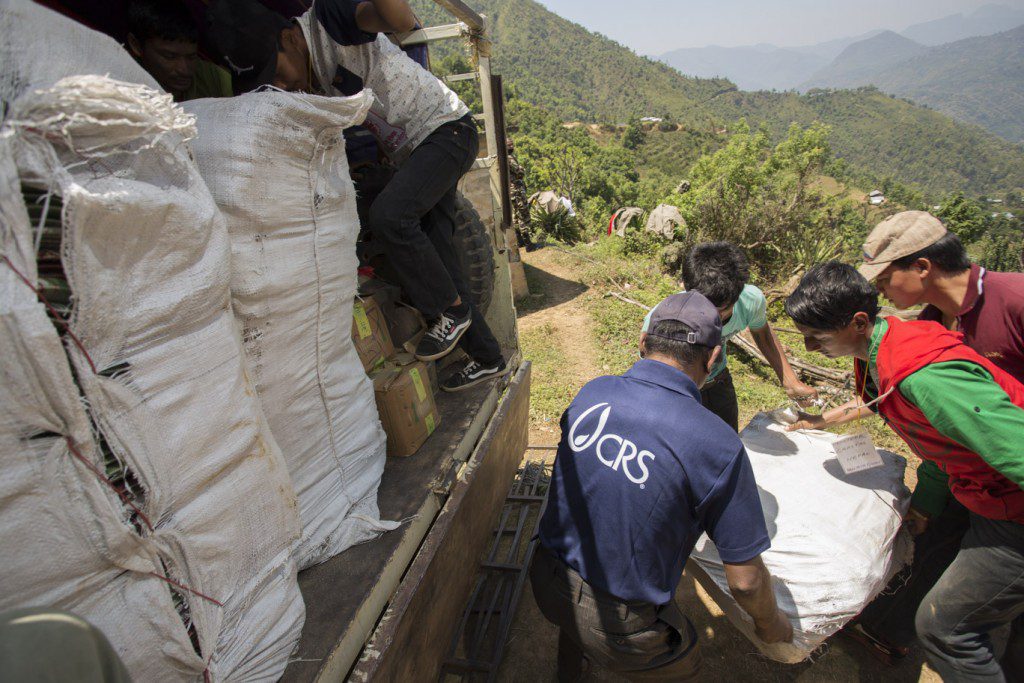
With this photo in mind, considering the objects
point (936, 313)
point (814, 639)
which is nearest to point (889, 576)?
point (814, 639)

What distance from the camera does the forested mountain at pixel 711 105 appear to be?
76.6 meters

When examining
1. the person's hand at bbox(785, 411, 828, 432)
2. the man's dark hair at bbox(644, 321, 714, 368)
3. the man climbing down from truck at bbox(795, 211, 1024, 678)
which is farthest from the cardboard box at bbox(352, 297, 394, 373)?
the man climbing down from truck at bbox(795, 211, 1024, 678)

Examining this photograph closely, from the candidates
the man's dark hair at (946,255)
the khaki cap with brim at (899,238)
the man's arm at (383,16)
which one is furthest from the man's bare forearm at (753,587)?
the man's arm at (383,16)

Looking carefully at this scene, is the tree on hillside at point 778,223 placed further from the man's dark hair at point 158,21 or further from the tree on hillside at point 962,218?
the man's dark hair at point 158,21

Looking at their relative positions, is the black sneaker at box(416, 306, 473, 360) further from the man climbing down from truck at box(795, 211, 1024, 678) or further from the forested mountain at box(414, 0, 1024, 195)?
the forested mountain at box(414, 0, 1024, 195)


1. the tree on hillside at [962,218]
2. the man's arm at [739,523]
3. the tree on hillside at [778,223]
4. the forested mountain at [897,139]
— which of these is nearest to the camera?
the man's arm at [739,523]

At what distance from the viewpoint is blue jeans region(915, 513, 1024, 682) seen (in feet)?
4.76

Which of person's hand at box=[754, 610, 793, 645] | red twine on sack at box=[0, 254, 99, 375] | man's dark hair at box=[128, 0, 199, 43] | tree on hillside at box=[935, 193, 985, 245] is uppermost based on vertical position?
man's dark hair at box=[128, 0, 199, 43]

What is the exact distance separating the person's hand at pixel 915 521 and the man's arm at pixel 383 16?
2.57m

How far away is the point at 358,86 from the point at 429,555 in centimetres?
167

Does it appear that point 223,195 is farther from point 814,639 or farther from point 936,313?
point 936,313

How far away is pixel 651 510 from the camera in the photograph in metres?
1.34

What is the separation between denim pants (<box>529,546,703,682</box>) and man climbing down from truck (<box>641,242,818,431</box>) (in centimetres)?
105

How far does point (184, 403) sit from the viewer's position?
918 mm
